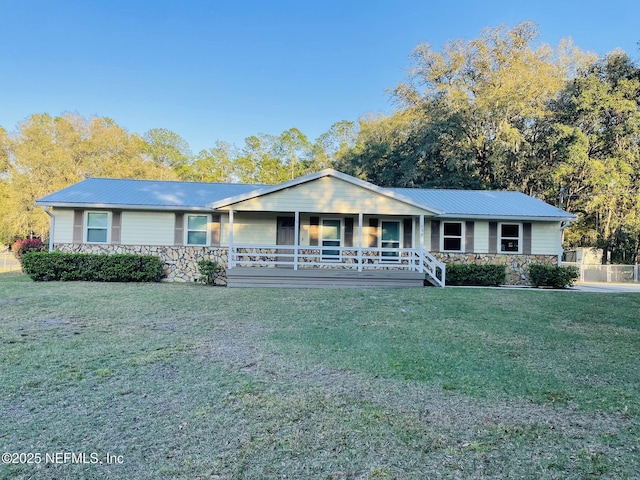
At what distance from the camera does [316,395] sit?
12.7ft

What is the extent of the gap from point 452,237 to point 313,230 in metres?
5.48

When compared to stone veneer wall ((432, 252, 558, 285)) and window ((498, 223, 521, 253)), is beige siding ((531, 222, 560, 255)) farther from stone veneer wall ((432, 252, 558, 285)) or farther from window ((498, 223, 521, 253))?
window ((498, 223, 521, 253))

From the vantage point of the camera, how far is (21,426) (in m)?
3.09

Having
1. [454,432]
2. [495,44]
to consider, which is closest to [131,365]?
[454,432]

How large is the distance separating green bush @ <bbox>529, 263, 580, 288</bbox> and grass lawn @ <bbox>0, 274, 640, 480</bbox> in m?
6.63

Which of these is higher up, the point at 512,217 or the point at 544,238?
the point at 512,217

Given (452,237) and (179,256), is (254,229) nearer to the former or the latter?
(179,256)

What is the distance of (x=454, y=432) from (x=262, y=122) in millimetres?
40311

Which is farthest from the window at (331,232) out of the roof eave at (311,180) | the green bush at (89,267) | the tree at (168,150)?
the tree at (168,150)

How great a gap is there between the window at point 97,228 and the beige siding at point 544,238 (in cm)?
1632

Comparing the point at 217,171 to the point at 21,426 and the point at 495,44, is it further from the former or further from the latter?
the point at 21,426

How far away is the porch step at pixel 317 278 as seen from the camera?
12680mm

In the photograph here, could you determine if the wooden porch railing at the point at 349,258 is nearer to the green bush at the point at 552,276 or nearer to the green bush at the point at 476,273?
the green bush at the point at 476,273

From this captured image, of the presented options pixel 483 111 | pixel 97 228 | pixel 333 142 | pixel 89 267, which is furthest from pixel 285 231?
pixel 333 142
